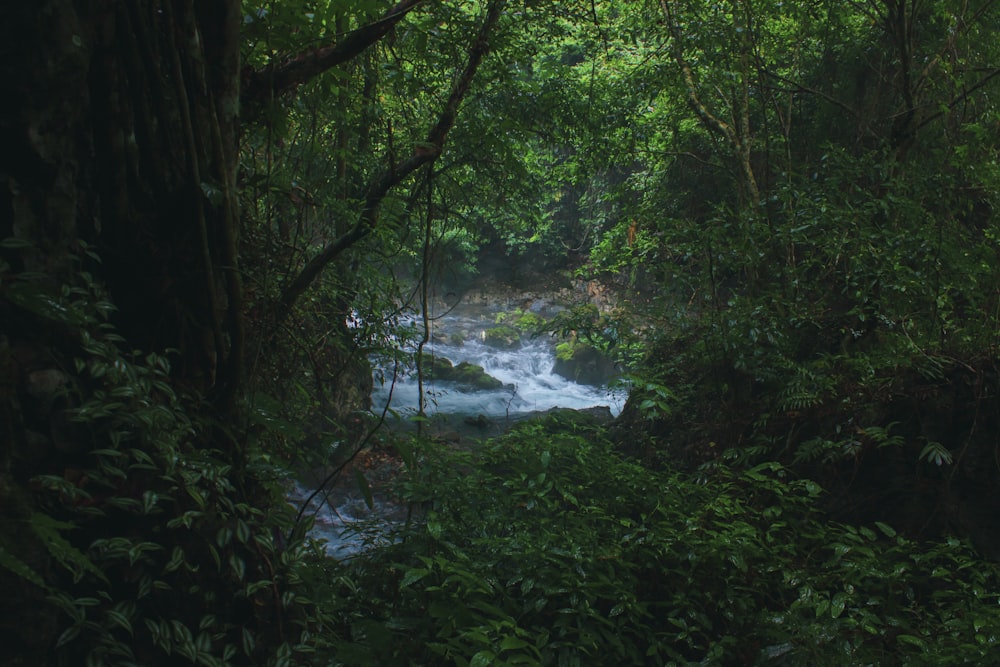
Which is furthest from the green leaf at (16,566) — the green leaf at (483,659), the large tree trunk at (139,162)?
the green leaf at (483,659)

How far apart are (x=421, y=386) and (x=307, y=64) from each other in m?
1.86

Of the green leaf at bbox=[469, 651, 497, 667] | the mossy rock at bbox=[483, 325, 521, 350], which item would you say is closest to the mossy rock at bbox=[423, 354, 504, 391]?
the mossy rock at bbox=[483, 325, 521, 350]

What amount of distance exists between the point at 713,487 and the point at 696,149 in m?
5.92

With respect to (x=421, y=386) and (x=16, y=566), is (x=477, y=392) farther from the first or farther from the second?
(x=16, y=566)

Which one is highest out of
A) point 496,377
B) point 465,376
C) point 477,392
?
point 465,376

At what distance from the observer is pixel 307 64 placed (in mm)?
2936

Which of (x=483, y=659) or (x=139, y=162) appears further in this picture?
(x=139, y=162)

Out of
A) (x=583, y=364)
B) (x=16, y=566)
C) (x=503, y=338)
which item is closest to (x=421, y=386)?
(x=16, y=566)

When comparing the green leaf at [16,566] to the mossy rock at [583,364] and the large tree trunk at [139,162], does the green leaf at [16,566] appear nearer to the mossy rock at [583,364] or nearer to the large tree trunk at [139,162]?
the large tree trunk at [139,162]

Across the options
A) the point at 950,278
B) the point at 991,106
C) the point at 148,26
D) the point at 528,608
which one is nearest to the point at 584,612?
the point at 528,608

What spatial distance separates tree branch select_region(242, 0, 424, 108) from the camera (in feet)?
9.32

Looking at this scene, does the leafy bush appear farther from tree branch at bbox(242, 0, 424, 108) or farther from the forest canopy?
tree branch at bbox(242, 0, 424, 108)

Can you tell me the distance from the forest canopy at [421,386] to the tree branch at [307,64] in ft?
0.06

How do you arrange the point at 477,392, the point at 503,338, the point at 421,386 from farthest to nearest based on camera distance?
the point at 503,338
the point at 477,392
the point at 421,386
